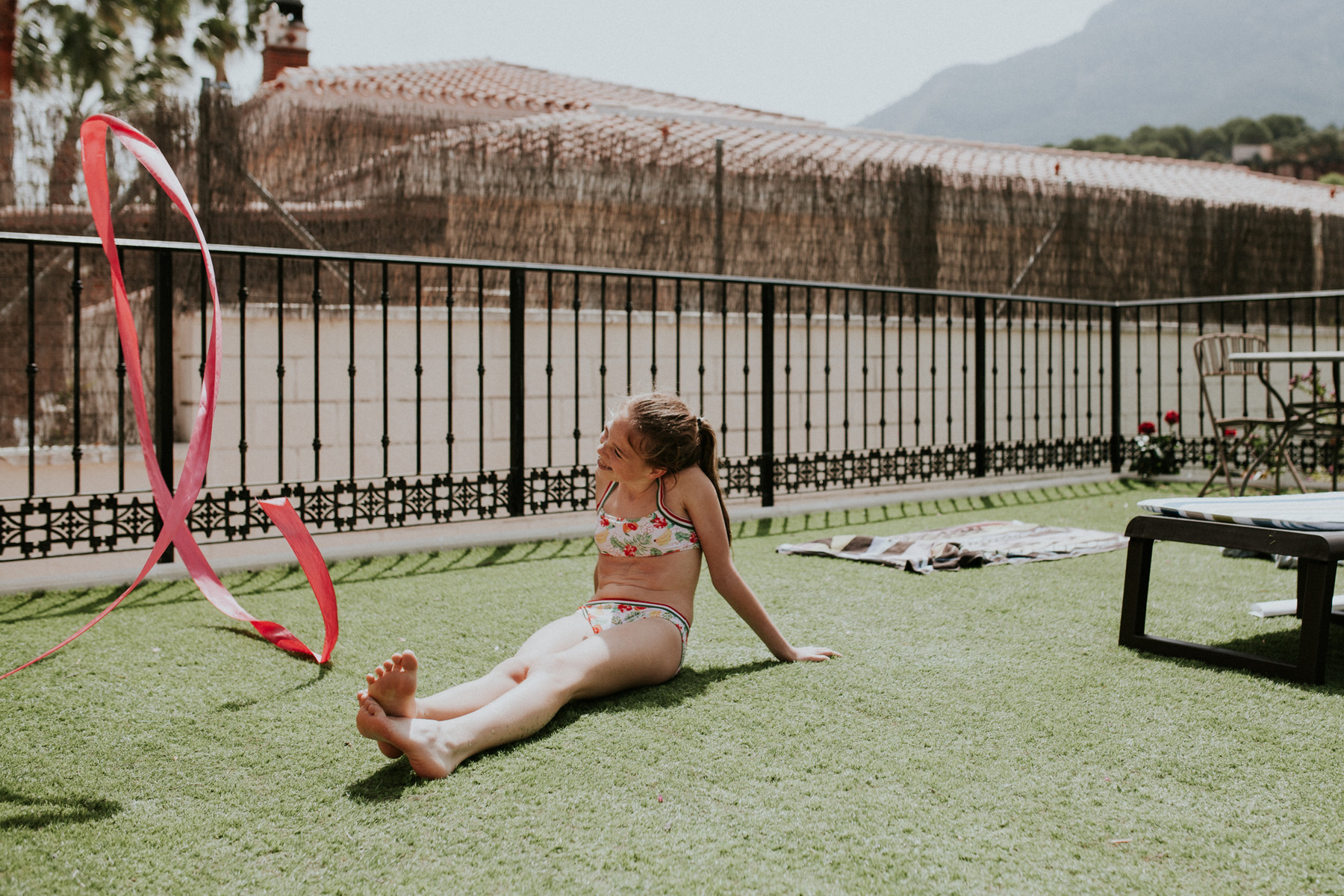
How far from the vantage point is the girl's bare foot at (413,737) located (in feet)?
5.81

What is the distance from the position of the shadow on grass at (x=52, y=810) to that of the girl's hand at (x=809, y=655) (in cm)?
159

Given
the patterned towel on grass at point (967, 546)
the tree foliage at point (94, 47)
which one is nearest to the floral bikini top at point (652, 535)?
the patterned towel on grass at point (967, 546)

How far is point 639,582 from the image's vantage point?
2.52 metres

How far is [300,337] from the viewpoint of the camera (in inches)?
237

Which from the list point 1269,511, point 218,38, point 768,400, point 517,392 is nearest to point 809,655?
point 1269,511

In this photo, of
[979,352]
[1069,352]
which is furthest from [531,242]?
[1069,352]

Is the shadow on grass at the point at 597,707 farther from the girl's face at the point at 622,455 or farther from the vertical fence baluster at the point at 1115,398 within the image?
the vertical fence baluster at the point at 1115,398

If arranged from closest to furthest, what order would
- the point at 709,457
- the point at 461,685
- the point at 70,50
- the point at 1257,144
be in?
the point at 461,685
the point at 709,457
the point at 70,50
the point at 1257,144

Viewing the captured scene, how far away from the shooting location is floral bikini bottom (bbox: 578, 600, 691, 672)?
2.44 m

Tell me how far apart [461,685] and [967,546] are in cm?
275

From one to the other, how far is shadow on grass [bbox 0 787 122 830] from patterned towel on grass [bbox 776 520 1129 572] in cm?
298

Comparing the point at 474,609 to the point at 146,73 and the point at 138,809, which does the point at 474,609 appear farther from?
the point at 146,73

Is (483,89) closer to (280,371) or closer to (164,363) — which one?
(280,371)

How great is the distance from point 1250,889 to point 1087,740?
0.62 m
